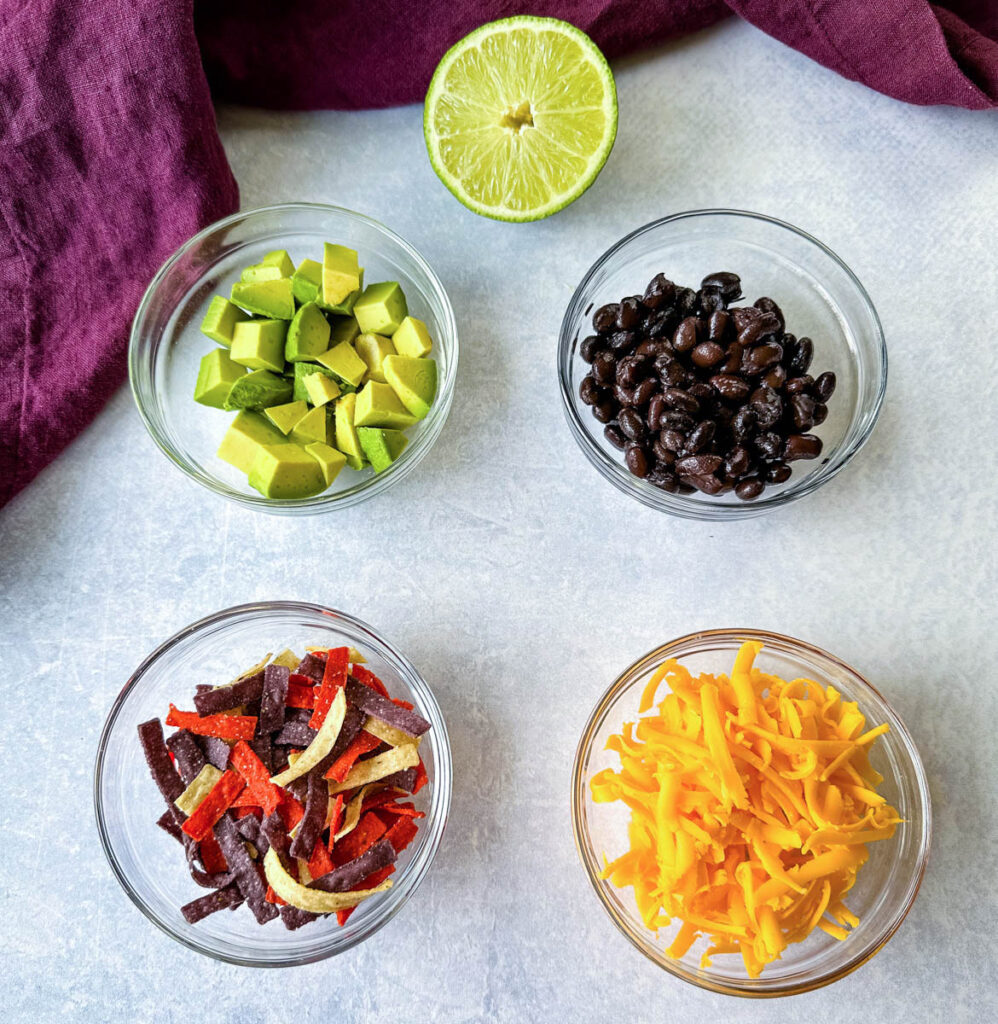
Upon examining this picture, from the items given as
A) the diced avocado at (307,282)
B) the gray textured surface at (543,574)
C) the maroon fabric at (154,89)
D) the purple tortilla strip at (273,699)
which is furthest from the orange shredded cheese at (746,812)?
the maroon fabric at (154,89)

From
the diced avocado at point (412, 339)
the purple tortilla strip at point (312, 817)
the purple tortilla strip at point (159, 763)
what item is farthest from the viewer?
the diced avocado at point (412, 339)

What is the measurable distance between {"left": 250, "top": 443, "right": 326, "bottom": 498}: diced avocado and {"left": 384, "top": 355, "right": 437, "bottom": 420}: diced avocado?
8.9 inches

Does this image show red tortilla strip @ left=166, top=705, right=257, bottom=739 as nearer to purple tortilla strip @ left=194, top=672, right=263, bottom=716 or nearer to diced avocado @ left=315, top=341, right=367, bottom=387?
purple tortilla strip @ left=194, top=672, right=263, bottom=716

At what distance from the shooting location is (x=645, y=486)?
176 cm

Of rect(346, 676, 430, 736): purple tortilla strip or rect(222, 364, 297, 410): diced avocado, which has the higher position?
rect(222, 364, 297, 410): diced avocado

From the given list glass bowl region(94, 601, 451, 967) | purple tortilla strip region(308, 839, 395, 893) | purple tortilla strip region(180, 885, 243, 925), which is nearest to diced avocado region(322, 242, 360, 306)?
glass bowl region(94, 601, 451, 967)

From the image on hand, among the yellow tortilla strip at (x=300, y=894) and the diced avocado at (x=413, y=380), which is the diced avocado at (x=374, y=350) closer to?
the diced avocado at (x=413, y=380)

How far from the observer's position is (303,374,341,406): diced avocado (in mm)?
1775

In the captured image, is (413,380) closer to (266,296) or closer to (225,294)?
(266,296)

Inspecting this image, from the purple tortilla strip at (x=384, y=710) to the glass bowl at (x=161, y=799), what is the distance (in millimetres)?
142

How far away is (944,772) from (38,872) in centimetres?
200

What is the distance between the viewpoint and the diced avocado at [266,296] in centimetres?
179

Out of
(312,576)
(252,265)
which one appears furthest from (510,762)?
(252,265)

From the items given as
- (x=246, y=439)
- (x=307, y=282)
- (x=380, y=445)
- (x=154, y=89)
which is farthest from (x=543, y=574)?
(x=154, y=89)
